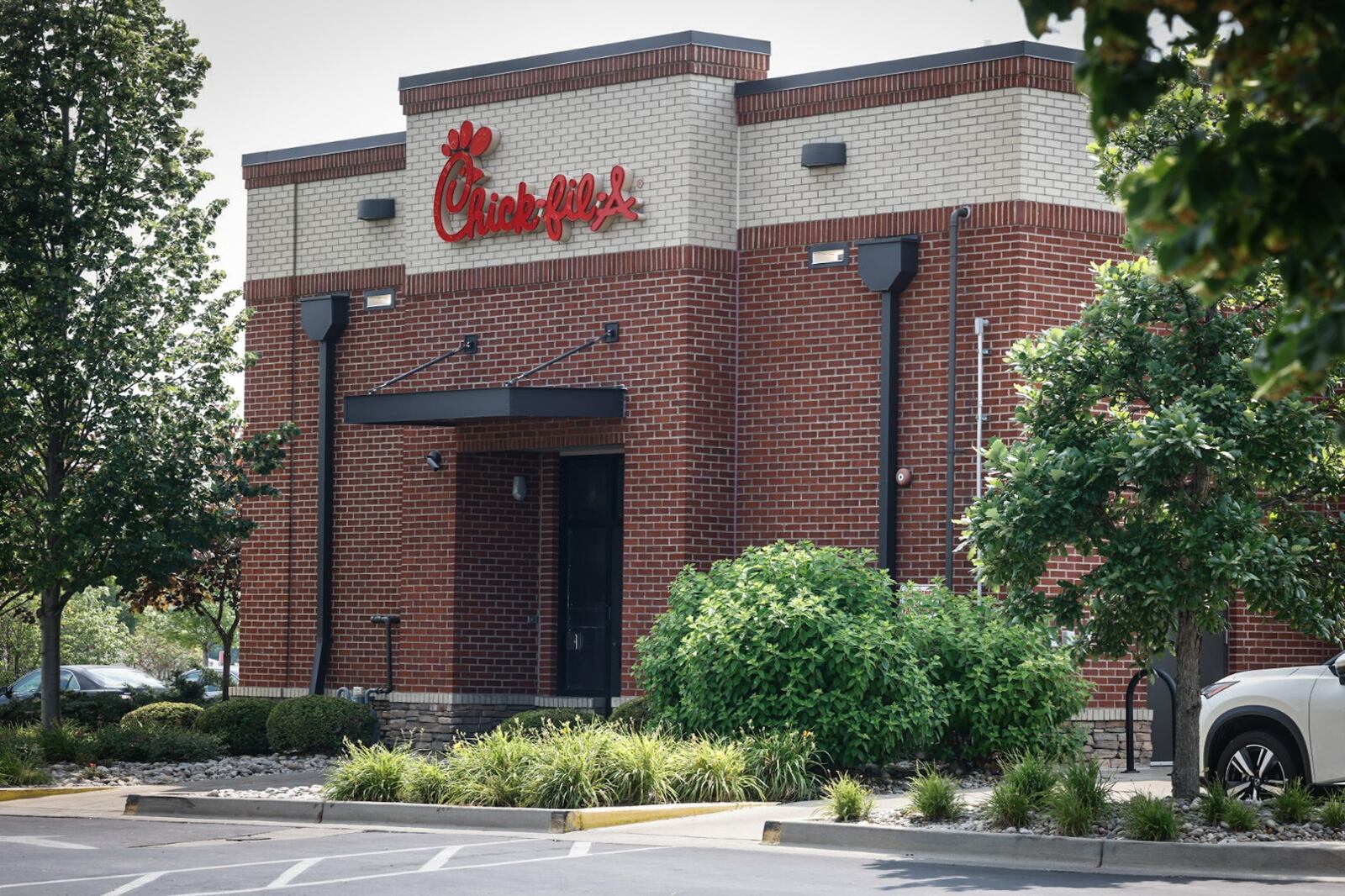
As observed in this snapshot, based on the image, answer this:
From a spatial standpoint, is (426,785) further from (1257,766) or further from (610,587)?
(610,587)

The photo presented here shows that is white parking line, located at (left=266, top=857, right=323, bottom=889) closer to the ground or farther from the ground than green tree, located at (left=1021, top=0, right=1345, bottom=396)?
closer to the ground

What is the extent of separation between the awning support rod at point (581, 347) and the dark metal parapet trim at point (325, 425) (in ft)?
12.0

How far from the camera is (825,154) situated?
21125mm

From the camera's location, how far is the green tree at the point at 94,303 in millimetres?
21609

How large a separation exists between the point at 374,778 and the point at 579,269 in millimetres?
7844

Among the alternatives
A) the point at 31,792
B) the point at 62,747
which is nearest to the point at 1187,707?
the point at 31,792

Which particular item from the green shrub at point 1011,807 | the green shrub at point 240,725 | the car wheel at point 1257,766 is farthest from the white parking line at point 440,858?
the green shrub at point 240,725

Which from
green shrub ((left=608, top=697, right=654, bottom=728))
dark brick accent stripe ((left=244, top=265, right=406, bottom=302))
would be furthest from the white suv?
dark brick accent stripe ((left=244, top=265, right=406, bottom=302))

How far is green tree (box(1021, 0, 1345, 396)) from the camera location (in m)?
4.38

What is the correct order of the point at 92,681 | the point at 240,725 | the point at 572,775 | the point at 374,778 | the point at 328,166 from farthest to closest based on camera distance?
1. the point at 92,681
2. the point at 328,166
3. the point at 240,725
4. the point at 374,778
5. the point at 572,775

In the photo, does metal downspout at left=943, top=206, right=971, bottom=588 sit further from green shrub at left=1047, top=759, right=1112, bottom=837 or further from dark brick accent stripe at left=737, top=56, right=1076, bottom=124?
green shrub at left=1047, top=759, right=1112, bottom=837

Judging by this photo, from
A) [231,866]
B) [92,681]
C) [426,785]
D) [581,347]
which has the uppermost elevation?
[581,347]

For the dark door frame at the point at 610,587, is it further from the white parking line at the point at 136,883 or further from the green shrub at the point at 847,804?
the white parking line at the point at 136,883

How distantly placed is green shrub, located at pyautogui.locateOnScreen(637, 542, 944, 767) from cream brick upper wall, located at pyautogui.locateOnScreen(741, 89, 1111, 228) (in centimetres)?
471
